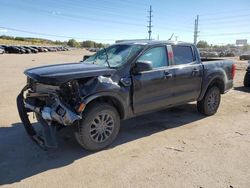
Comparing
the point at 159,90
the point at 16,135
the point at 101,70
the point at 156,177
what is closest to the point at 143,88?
the point at 159,90

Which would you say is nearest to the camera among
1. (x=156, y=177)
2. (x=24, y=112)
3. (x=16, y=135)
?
(x=156, y=177)

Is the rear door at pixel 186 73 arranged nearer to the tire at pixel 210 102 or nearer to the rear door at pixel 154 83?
the rear door at pixel 154 83

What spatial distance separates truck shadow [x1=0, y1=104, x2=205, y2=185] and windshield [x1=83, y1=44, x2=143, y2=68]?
1.44m

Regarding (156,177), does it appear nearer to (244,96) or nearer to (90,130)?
(90,130)

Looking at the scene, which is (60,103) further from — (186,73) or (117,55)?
(186,73)

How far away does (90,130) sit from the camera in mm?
Answer: 4562

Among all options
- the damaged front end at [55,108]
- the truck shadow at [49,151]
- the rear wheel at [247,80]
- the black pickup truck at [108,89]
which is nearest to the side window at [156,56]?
the black pickup truck at [108,89]

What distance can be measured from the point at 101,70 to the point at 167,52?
5.70ft

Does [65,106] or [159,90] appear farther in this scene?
[159,90]

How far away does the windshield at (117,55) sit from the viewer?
517cm

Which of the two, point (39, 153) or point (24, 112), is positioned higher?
point (24, 112)

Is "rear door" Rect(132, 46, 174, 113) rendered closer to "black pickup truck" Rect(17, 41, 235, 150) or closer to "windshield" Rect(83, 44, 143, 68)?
"black pickup truck" Rect(17, 41, 235, 150)

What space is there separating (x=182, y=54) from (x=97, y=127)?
2705 millimetres

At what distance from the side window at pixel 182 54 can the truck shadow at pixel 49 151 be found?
4.65 ft
